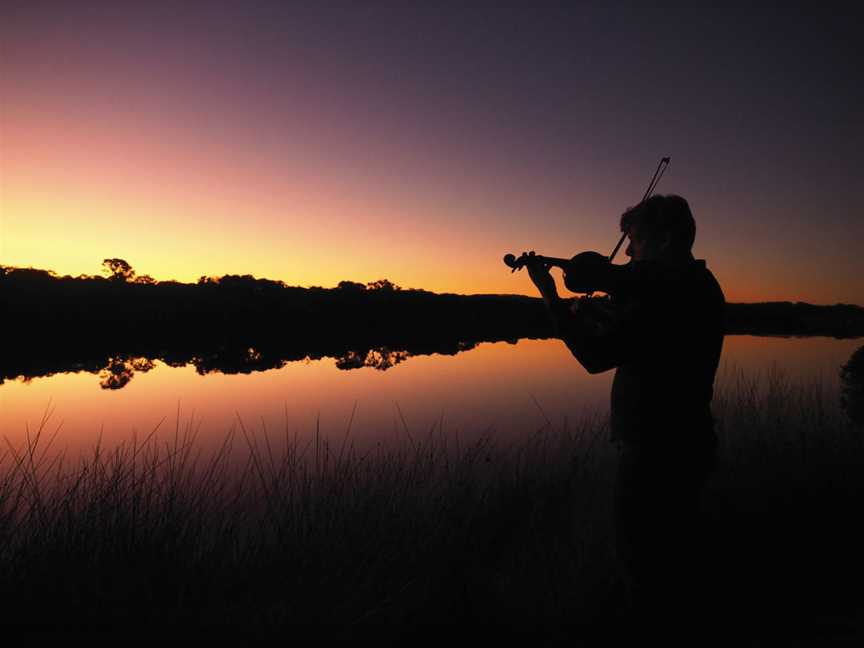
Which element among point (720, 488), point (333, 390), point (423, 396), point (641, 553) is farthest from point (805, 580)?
point (333, 390)

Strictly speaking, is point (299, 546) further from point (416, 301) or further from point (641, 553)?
point (416, 301)

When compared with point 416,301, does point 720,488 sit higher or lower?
lower

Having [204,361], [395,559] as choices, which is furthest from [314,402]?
[204,361]

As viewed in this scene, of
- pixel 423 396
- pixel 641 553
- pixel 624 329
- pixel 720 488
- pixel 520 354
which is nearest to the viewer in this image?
pixel 624 329

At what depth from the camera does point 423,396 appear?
1463 centimetres

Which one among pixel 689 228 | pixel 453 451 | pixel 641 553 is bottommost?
pixel 453 451

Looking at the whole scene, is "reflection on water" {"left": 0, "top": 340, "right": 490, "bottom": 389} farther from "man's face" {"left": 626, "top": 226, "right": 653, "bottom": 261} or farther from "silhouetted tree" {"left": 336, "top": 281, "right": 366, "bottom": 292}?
"silhouetted tree" {"left": 336, "top": 281, "right": 366, "bottom": 292}

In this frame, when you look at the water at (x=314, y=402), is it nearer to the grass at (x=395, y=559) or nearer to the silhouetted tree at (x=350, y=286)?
the grass at (x=395, y=559)

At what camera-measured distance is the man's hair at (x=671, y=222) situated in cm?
216

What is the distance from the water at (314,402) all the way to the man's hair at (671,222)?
20.1 ft

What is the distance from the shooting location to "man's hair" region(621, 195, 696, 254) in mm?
2162

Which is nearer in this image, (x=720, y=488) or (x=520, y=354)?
(x=720, y=488)

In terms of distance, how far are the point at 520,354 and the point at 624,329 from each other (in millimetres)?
27677

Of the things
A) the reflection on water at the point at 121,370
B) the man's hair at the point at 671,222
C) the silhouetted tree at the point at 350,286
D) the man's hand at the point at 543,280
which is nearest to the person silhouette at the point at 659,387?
the man's hair at the point at 671,222
